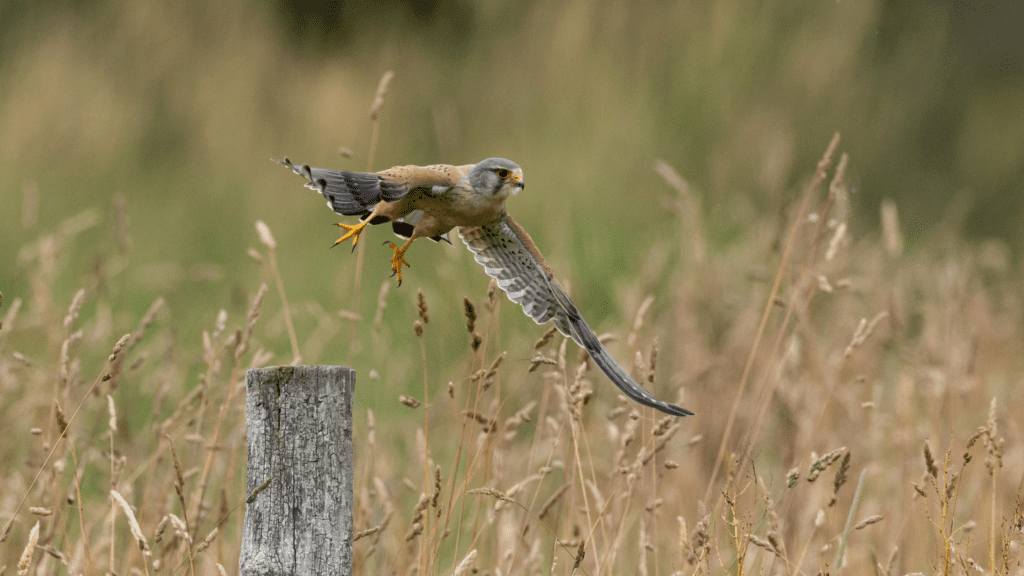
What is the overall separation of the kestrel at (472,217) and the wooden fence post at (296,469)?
27cm

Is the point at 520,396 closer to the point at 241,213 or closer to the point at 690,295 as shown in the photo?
the point at 690,295

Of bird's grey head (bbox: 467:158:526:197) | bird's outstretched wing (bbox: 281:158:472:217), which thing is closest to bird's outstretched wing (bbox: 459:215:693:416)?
bird's grey head (bbox: 467:158:526:197)

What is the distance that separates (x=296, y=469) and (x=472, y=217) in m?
0.56

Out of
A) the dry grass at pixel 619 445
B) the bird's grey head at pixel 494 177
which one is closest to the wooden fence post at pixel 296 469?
the dry grass at pixel 619 445

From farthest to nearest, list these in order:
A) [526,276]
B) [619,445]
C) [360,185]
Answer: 1. [619,445]
2. [526,276]
3. [360,185]

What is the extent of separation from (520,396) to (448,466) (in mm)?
610

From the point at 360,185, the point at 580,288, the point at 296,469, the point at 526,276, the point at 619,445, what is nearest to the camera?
the point at 360,185

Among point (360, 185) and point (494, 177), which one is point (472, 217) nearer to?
point (494, 177)

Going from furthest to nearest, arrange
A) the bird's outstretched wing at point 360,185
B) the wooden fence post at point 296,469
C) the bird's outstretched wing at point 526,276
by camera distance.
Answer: the bird's outstretched wing at point 526,276
the wooden fence post at point 296,469
the bird's outstretched wing at point 360,185

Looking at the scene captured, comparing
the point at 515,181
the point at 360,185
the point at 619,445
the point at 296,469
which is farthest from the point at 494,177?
the point at 619,445

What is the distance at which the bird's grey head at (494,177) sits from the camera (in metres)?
1.57

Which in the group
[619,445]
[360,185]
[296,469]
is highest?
[619,445]

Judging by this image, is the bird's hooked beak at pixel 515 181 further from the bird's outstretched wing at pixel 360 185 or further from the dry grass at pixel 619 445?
the dry grass at pixel 619 445

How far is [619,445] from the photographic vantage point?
3.25m
